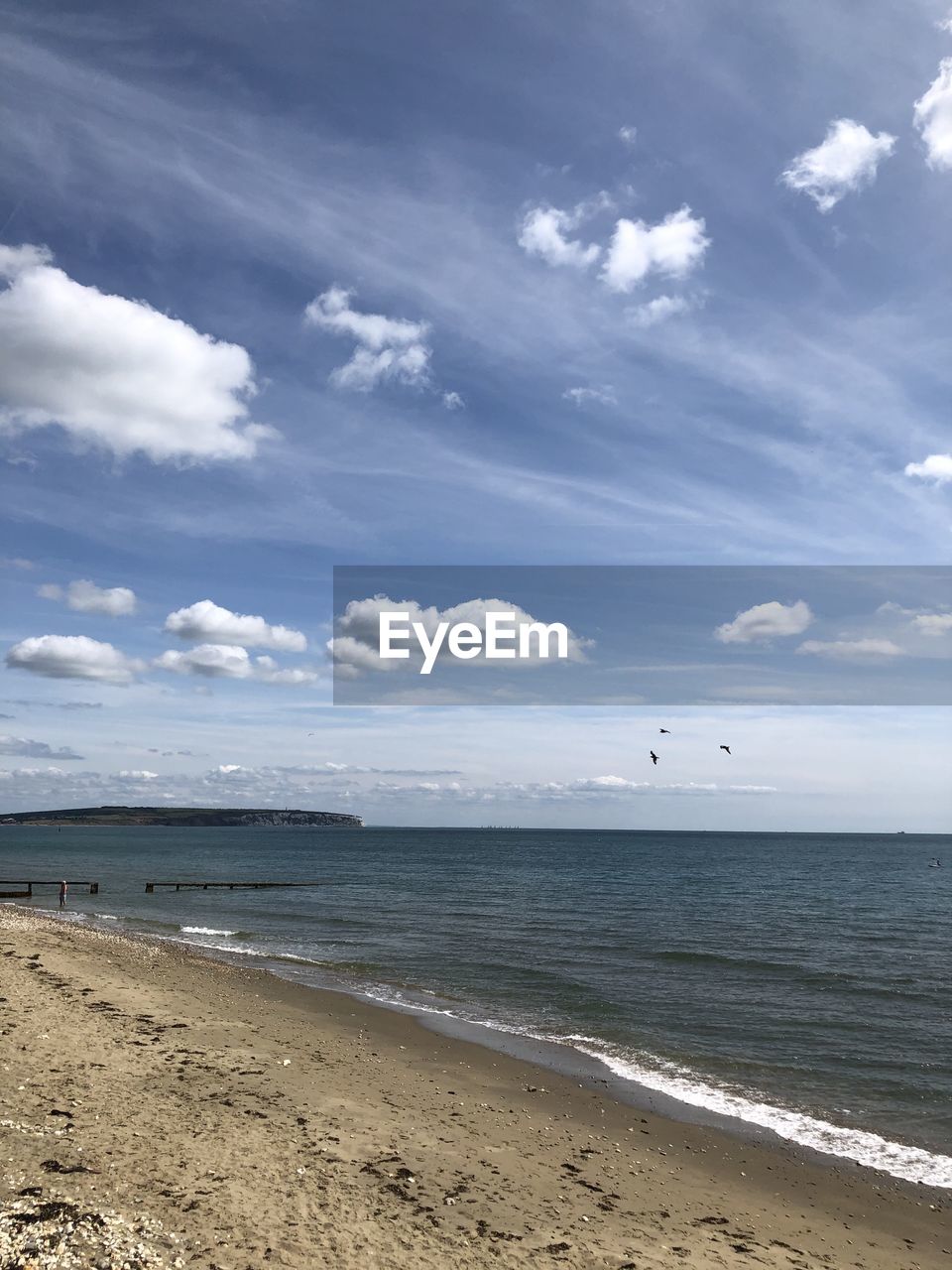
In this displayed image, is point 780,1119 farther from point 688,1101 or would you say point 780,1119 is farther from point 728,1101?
point 688,1101

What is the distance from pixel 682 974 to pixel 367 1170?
21.8 metres

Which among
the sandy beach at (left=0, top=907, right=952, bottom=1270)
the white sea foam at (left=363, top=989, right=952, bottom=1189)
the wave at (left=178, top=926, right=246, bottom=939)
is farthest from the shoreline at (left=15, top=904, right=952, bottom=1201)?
the wave at (left=178, top=926, right=246, bottom=939)

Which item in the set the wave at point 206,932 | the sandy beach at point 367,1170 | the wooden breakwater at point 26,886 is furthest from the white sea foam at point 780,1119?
the wooden breakwater at point 26,886

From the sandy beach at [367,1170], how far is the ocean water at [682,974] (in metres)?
2.72

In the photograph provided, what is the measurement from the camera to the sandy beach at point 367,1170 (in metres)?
9.54

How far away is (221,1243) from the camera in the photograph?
30.0ft

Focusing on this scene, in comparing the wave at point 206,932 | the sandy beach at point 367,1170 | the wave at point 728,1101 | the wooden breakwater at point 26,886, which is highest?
the sandy beach at point 367,1170

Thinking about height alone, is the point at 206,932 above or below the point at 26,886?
above

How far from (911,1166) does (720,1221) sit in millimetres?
5052

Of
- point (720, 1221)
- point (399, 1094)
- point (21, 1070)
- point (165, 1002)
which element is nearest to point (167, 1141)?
point (21, 1070)

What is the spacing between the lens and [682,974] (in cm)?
3075

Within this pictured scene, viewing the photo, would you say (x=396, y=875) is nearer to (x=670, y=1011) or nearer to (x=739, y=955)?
(x=739, y=955)

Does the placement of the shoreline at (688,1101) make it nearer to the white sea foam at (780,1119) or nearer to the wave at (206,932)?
the white sea foam at (780,1119)

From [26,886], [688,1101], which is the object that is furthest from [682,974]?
[26,886]
